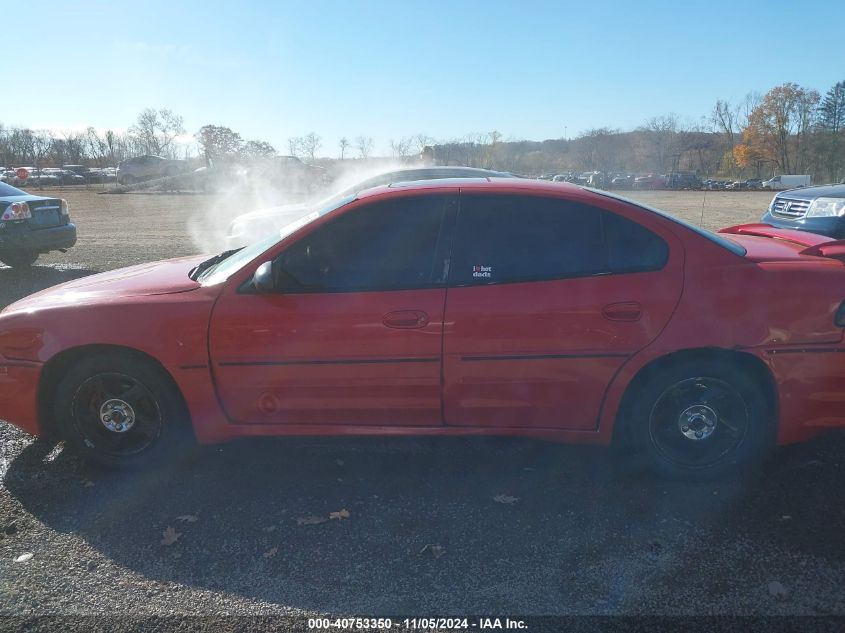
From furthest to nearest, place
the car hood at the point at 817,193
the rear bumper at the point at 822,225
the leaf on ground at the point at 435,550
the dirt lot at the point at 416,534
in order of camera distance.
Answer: the car hood at the point at 817,193 → the rear bumper at the point at 822,225 → the leaf on ground at the point at 435,550 → the dirt lot at the point at 416,534

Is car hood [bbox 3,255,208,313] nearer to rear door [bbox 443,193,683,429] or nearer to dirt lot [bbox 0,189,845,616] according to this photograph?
dirt lot [bbox 0,189,845,616]

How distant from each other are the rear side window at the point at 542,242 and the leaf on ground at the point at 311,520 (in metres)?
1.38

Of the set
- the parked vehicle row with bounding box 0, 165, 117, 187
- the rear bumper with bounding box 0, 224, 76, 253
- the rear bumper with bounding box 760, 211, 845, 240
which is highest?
the parked vehicle row with bounding box 0, 165, 117, 187

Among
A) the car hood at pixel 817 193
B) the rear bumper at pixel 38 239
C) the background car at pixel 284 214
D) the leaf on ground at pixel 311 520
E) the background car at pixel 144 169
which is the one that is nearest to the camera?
the leaf on ground at pixel 311 520

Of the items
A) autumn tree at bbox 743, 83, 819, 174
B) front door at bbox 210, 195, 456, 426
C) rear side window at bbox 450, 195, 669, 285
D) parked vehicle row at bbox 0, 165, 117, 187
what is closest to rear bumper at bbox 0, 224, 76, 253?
front door at bbox 210, 195, 456, 426

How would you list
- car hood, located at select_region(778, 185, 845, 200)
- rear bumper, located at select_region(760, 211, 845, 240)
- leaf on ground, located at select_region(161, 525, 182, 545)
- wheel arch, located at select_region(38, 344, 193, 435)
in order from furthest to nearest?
car hood, located at select_region(778, 185, 845, 200) < rear bumper, located at select_region(760, 211, 845, 240) < wheel arch, located at select_region(38, 344, 193, 435) < leaf on ground, located at select_region(161, 525, 182, 545)

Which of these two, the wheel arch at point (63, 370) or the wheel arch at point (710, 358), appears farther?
the wheel arch at point (63, 370)

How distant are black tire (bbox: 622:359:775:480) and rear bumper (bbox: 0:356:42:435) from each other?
326cm

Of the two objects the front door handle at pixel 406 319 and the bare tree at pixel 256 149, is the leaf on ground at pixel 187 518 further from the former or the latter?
the bare tree at pixel 256 149

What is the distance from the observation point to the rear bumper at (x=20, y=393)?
3.55 meters

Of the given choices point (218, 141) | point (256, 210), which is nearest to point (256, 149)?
point (218, 141)

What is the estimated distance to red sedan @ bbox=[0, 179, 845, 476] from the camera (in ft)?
10.6

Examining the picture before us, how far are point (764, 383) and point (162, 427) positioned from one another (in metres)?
3.24

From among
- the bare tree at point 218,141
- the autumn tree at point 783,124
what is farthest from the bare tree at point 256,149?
the autumn tree at point 783,124
